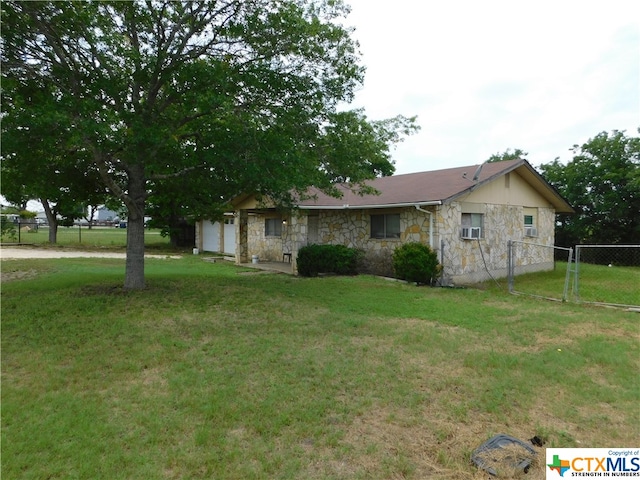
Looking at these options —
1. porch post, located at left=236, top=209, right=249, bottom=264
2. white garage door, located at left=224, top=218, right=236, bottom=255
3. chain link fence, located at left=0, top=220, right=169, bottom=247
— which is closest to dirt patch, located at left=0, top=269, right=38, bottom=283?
chain link fence, located at left=0, top=220, right=169, bottom=247

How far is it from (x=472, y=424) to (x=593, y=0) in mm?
7899

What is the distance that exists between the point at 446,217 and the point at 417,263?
62.9 inches

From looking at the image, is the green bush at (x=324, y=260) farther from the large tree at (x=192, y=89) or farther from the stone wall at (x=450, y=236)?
the large tree at (x=192, y=89)

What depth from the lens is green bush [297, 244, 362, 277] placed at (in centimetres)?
1266

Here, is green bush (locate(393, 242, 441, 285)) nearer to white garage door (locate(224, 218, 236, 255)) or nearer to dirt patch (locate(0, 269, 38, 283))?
dirt patch (locate(0, 269, 38, 283))

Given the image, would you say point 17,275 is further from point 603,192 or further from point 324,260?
point 603,192

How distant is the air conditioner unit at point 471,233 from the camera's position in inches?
463

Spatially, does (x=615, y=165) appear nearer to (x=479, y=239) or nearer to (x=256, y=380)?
(x=479, y=239)

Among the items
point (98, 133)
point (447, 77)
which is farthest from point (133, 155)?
point (447, 77)

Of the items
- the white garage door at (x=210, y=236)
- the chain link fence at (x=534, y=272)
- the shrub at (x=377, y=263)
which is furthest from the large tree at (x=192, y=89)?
the white garage door at (x=210, y=236)

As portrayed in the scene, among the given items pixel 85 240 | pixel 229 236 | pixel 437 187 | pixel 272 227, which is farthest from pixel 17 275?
pixel 85 240

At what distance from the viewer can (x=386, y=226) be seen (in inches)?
511

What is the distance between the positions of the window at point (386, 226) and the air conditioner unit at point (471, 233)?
1972 millimetres

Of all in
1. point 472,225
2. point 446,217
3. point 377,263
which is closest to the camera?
point 446,217
